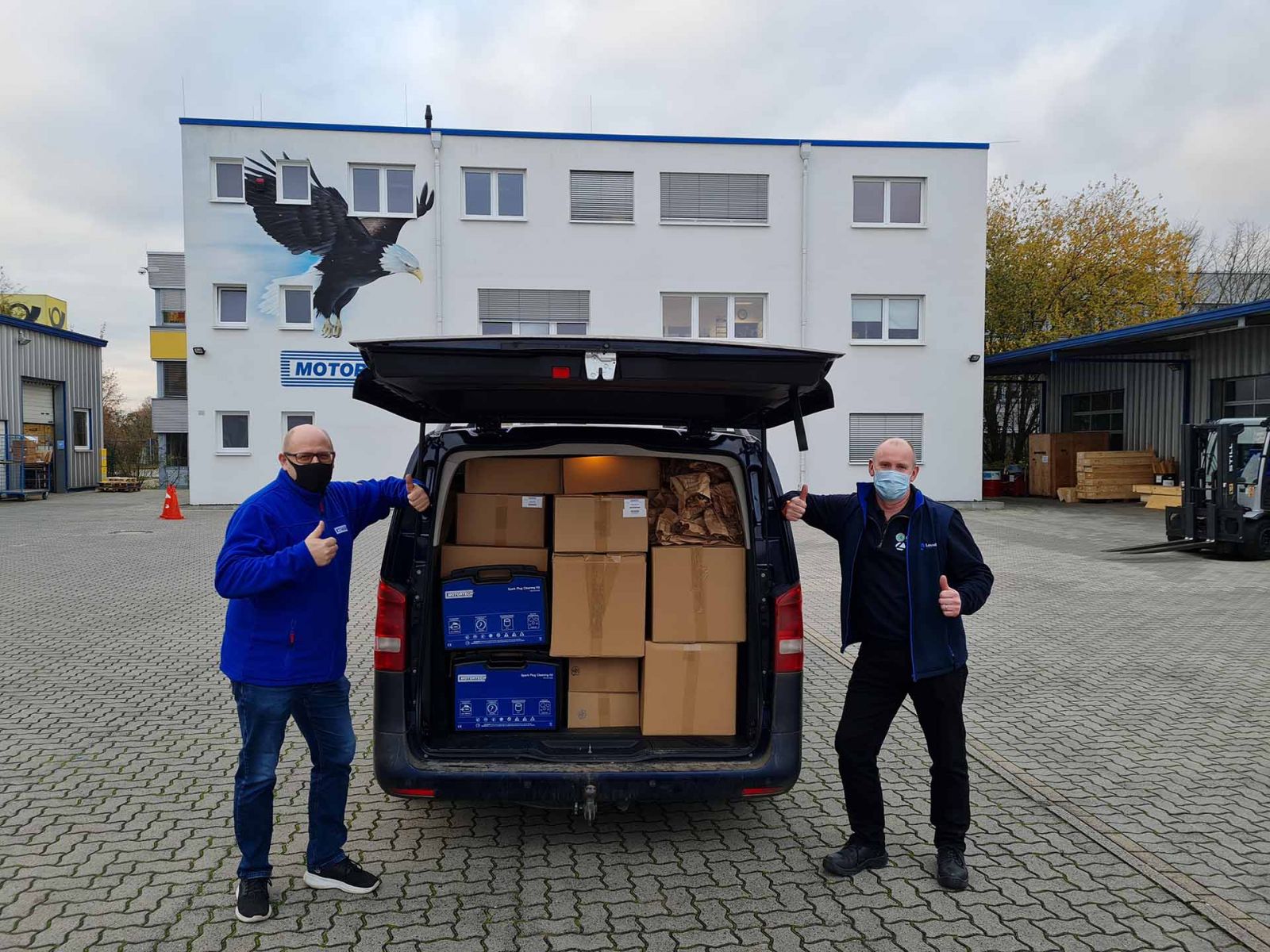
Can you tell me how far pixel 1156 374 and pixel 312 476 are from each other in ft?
86.2

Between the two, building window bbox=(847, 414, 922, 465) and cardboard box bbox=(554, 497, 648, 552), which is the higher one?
building window bbox=(847, 414, 922, 465)

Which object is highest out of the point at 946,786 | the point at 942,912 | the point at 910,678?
the point at 910,678

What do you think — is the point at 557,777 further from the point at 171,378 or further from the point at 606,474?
the point at 171,378

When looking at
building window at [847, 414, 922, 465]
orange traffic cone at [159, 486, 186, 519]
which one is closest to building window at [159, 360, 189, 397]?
orange traffic cone at [159, 486, 186, 519]

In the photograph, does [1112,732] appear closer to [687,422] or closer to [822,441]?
[687,422]

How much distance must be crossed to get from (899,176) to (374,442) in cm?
1474

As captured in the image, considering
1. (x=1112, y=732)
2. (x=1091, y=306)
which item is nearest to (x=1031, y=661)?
(x=1112, y=732)

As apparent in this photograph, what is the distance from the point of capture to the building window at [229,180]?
21469mm

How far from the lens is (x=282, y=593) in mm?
3275

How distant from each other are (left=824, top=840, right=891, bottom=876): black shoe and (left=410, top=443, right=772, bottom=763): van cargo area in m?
0.55

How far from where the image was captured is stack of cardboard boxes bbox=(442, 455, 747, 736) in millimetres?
3857

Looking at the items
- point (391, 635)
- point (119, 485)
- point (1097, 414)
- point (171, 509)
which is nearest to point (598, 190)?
point (171, 509)

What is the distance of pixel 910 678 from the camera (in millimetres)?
3609

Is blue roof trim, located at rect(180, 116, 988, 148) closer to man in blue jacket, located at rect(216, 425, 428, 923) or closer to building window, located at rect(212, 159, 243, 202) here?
building window, located at rect(212, 159, 243, 202)
